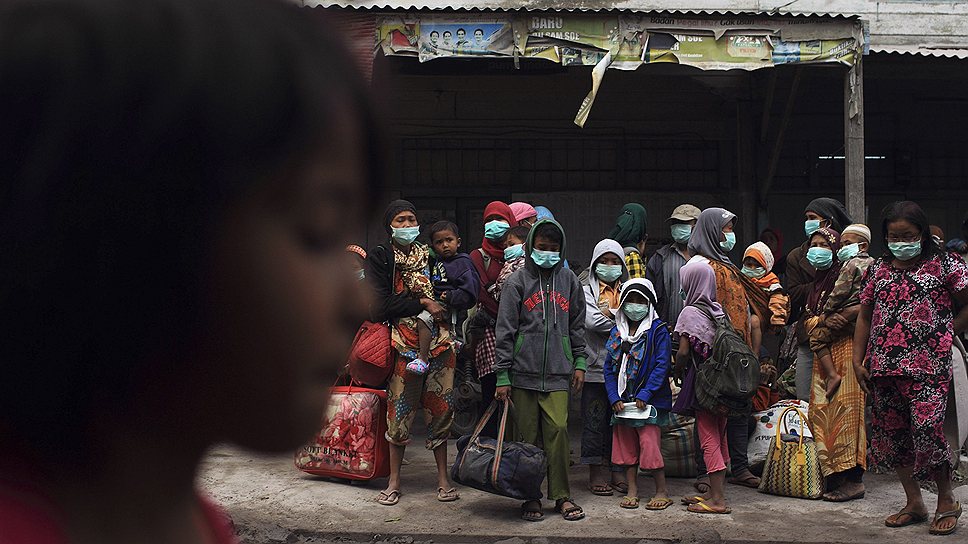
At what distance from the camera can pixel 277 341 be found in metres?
0.58

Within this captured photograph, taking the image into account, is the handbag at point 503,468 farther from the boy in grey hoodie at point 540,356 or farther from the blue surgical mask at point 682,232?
the blue surgical mask at point 682,232

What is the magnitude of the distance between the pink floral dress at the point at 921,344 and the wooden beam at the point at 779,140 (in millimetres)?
3893

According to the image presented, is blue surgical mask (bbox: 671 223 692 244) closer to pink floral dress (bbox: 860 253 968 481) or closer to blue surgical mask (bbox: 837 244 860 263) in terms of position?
blue surgical mask (bbox: 837 244 860 263)

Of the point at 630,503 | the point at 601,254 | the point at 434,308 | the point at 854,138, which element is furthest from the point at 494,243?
the point at 854,138

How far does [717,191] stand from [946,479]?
6.17 metres

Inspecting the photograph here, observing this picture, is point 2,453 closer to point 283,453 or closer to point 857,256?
point 283,453

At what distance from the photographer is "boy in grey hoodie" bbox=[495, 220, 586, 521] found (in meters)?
6.11

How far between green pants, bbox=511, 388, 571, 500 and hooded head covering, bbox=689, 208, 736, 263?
1342 millimetres

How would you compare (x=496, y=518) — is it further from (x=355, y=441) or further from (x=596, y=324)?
(x=596, y=324)

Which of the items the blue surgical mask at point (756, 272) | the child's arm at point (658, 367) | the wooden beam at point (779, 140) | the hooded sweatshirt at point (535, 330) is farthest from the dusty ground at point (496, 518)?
the wooden beam at point (779, 140)

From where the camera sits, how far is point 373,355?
6.26 metres

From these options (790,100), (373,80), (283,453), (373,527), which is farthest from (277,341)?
(790,100)

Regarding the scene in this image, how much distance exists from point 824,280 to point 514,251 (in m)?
1.96

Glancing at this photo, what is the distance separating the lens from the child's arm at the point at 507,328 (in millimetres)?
6082
